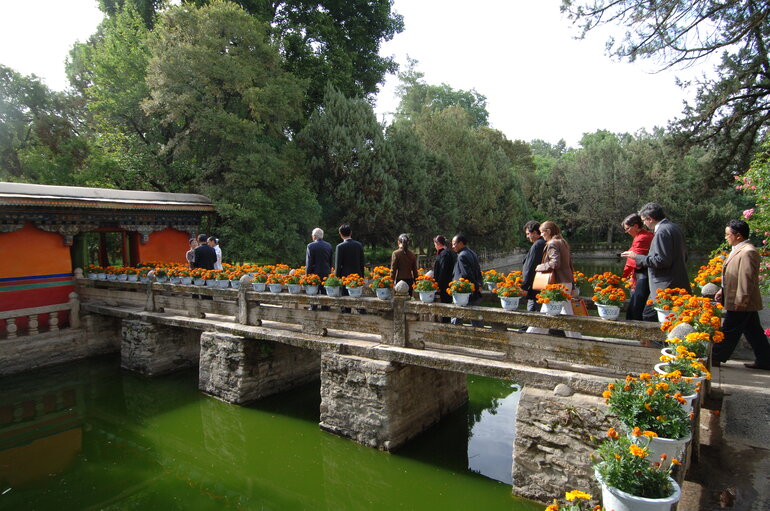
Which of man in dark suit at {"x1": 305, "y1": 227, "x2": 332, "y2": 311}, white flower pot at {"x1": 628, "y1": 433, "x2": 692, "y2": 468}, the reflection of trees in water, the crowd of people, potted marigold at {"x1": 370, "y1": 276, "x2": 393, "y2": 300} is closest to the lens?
white flower pot at {"x1": 628, "y1": 433, "x2": 692, "y2": 468}

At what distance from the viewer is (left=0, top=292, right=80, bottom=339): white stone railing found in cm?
1044

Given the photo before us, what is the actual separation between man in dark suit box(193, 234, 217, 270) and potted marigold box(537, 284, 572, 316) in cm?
798

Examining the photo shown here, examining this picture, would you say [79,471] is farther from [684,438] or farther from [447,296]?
[684,438]

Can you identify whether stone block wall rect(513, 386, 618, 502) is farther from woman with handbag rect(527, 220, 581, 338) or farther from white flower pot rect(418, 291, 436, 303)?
white flower pot rect(418, 291, 436, 303)

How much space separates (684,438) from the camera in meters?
3.19

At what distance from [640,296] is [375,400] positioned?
3885 mm

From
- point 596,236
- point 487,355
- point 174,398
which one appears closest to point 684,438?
point 487,355

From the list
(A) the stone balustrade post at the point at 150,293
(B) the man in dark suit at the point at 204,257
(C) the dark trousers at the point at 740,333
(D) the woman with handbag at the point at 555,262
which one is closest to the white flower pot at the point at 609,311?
(D) the woman with handbag at the point at 555,262

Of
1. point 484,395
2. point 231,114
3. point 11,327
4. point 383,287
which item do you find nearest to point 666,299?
point 383,287

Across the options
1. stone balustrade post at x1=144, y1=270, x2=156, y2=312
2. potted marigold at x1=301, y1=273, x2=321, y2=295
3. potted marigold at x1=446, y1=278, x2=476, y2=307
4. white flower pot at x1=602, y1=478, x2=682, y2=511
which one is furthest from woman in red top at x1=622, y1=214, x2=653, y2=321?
stone balustrade post at x1=144, y1=270, x2=156, y2=312

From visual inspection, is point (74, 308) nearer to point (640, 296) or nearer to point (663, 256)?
point (640, 296)

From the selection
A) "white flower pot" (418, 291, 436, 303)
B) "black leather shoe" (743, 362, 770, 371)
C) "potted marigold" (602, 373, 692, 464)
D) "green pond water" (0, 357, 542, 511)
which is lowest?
"green pond water" (0, 357, 542, 511)

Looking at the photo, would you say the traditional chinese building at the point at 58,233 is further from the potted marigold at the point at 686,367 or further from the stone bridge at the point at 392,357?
the potted marigold at the point at 686,367

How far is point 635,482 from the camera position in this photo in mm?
2842
